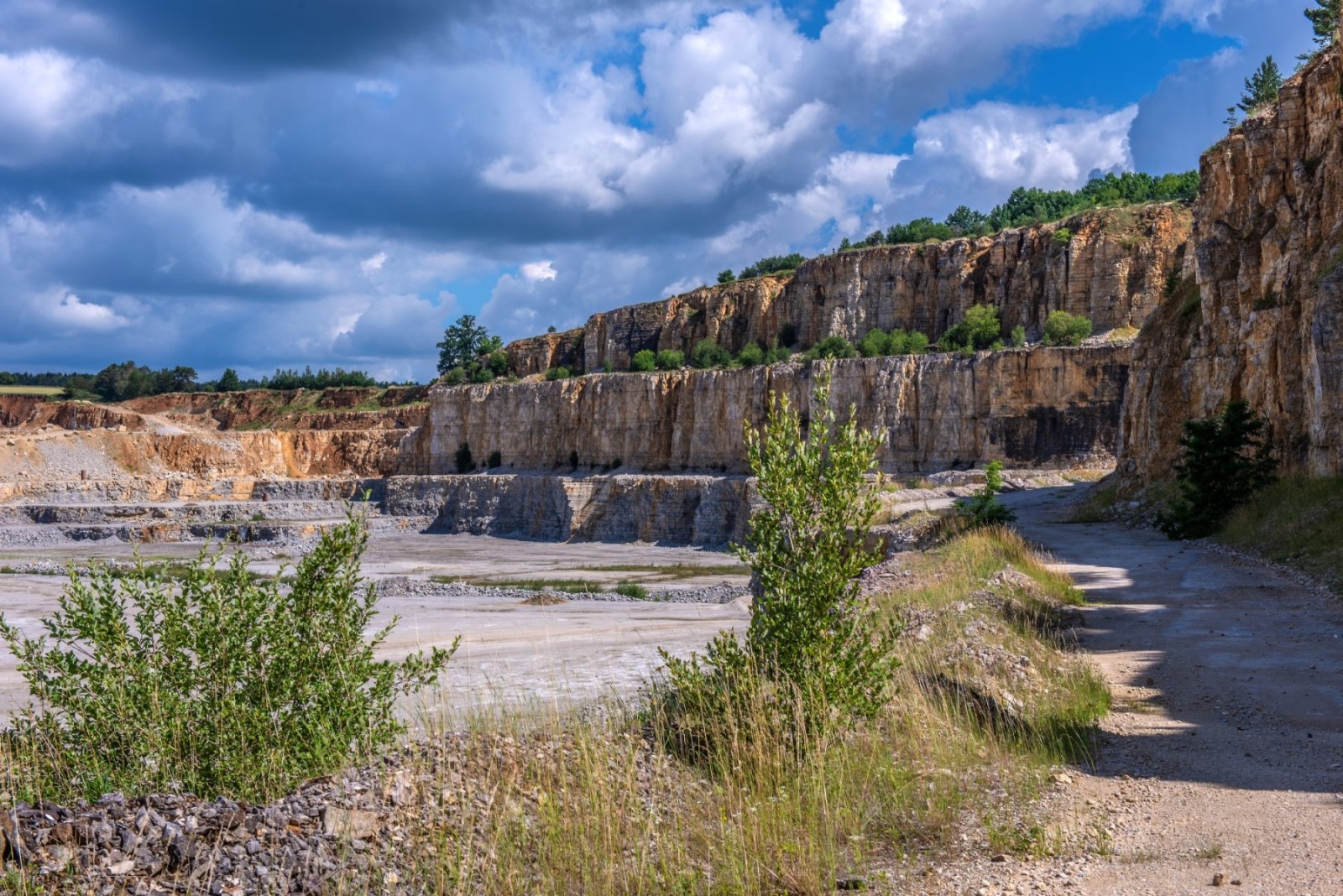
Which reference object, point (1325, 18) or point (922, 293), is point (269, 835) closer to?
point (1325, 18)

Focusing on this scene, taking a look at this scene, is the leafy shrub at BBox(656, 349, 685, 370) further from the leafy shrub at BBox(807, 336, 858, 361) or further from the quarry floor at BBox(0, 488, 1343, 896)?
the quarry floor at BBox(0, 488, 1343, 896)

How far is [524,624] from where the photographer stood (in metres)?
23.7

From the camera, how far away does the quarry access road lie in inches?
248

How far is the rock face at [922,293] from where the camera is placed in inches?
2862

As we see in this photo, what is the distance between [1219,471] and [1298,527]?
17.4 ft

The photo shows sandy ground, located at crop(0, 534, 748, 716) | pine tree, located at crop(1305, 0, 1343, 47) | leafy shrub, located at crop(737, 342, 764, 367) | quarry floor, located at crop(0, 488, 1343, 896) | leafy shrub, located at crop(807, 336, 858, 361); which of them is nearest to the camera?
quarry floor, located at crop(0, 488, 1343, 896)

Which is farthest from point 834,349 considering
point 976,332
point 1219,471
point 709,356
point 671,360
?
point 1219,471

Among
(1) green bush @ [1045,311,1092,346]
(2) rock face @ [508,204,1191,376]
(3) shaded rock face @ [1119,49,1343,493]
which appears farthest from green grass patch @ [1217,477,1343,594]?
(1) green bush @ [1045,311,1092,346]

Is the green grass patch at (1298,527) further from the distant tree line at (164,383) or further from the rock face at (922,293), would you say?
the distant tree line at (164,383)

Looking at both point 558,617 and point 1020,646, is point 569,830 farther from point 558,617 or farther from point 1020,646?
point 558,617

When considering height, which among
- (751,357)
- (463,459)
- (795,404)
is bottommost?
(463,459)

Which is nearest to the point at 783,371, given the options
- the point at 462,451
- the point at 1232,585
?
the point at 462,451

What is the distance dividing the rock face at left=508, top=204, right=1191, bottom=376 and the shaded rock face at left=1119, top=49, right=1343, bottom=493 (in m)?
32.2

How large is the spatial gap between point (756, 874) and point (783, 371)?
66482 millimetres
